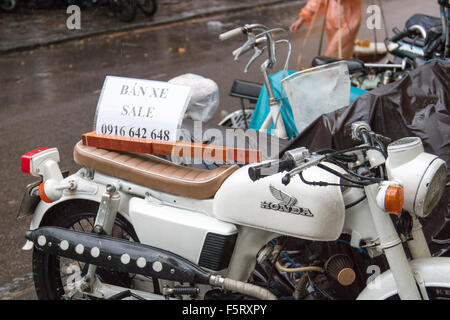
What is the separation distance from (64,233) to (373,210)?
4.45 ft

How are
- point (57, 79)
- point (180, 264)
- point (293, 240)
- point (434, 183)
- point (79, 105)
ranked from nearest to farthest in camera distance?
point (434, 183), point (180, 264), point (293, 240), point (79, 105), point (57, 79)

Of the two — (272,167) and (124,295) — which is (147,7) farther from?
(272,167)

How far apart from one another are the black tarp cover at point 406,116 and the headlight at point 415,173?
0.76m

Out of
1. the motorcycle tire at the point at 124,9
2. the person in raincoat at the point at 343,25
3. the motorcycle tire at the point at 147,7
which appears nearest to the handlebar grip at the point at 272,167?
the person in raincoat at the point at 343,25

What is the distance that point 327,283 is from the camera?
8.04 feet

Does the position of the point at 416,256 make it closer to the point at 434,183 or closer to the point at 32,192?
the point at 434,183

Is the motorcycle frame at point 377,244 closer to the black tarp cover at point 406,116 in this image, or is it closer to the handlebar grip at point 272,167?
the handlebar grip at point 272,167

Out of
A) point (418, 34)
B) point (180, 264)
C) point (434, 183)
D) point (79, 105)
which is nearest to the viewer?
point (434, 183)

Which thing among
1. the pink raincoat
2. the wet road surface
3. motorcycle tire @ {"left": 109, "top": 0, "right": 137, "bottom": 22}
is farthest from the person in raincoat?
motorcycle tire @ {"left": 109, "top": 0, "right": 137, "bottom": 22}

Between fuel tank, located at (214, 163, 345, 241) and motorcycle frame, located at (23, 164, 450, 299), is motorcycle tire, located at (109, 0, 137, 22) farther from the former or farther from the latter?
fuel tank, located at (214, 163, 345, 241)

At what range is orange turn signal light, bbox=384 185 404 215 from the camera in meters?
1.79

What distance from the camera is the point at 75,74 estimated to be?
751 centimetres

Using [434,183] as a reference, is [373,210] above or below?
below

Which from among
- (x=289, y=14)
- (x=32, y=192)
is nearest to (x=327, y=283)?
(x=32, y=192)
